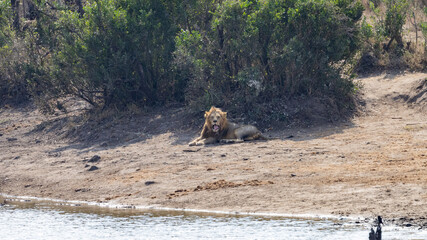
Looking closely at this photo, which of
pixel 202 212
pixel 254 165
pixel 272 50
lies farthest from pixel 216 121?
pixel 202 212

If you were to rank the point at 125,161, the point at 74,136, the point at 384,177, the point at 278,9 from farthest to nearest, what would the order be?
the point at 74,136, the point at 278,9, the point at 125,161, the point at 384,177

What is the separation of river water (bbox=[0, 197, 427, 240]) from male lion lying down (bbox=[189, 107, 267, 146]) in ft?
12.1

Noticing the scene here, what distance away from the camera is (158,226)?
9070mm

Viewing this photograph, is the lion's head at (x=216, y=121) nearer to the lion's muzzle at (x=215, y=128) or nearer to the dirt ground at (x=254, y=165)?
the lion's muzzle at (x=215, y=128)

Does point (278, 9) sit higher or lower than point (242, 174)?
higher

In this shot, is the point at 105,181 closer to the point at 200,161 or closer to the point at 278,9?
the point at 200,161

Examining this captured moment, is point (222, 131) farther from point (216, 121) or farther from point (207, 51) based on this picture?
point (207, 51)

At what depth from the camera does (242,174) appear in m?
10.8

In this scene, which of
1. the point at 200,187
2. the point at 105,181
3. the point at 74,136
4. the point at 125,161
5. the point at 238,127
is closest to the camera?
the point at 200,187

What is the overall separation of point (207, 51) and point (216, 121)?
2617 mm

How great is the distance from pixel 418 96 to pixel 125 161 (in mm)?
7084

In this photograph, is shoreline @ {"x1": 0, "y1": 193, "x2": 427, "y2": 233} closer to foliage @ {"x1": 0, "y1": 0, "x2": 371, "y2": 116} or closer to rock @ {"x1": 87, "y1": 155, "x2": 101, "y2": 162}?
rock @ {"x1": 87, "y1": 155, "x2": 101, "y2": 162}

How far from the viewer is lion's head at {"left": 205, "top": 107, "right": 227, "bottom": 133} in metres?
13.4

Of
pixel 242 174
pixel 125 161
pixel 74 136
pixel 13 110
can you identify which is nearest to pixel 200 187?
pixel 242 174
